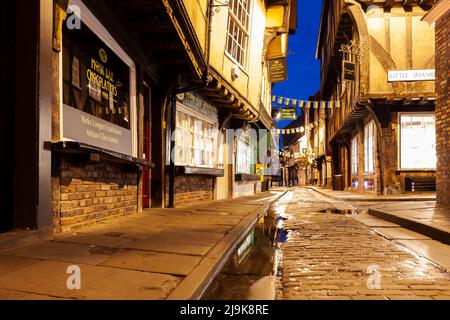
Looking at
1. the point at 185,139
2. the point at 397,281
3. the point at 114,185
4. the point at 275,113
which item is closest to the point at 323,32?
the point at 275,113

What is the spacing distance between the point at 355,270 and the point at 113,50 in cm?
550

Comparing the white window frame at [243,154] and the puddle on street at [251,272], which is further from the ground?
the white window frame at [243,154]

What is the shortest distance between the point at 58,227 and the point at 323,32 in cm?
2985

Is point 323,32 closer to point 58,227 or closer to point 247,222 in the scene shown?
point 247,222

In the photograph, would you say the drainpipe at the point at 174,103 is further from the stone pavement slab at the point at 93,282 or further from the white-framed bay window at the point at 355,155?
the white-framed bay window at the point at 355,155

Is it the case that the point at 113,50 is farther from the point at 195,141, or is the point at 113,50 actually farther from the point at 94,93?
the point at 195,141

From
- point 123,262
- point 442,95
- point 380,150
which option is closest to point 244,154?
point 380,150

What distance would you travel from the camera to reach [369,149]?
1852 centimetres

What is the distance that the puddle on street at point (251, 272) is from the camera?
311cm

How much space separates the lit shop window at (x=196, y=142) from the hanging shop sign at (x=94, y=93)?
2.78 meters

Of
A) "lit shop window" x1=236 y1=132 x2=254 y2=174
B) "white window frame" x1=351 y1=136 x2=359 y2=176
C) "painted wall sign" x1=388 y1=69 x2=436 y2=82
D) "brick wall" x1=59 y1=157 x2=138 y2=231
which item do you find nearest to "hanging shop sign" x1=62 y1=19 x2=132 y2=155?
"brick wall" x1=59 y1=157 x2=138 y2=231

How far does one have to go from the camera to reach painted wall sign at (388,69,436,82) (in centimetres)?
1510

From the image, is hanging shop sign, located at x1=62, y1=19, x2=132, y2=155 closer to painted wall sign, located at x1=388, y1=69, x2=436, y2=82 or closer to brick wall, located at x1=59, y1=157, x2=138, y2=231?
brick wall, located at x1=59, y1=157, x2=138, y2=231

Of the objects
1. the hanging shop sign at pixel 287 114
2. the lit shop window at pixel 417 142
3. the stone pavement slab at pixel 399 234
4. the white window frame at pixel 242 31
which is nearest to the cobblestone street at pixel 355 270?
the stone pavement slab at pixel 399 234
